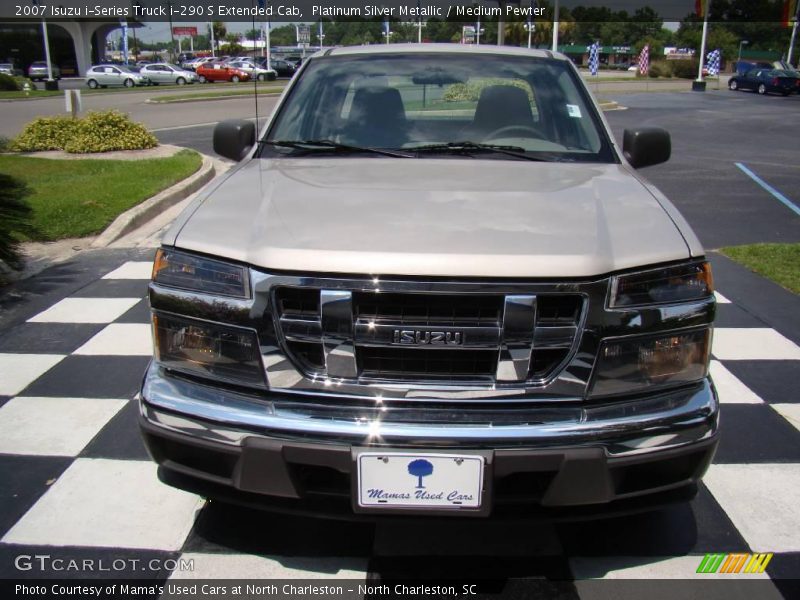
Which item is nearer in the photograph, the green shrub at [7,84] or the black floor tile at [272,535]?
the black floor tile at [272,535]

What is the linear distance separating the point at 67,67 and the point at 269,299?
204 ft

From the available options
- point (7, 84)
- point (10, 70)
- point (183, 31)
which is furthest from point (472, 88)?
point (183, 31)

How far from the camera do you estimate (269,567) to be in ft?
8.18

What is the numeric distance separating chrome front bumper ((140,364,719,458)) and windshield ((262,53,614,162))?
139 cm

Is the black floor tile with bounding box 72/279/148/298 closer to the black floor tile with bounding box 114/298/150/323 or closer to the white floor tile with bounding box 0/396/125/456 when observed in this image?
the black floor tile with bounding box 114/298/150/323

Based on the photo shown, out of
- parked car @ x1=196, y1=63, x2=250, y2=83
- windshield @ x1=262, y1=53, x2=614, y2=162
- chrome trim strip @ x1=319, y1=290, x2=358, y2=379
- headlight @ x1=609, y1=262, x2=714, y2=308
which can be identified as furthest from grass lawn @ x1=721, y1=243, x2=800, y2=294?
parked car @ x1=196, y1=63, x2=250, y2=83

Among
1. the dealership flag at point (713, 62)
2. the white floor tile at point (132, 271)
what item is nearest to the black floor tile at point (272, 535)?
the white floor tile at point (132, 271)

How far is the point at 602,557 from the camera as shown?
2574 mm

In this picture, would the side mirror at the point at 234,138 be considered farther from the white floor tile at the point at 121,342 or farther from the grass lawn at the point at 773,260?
the grass lawn at the point at 773,260

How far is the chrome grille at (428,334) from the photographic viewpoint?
2.10 meters

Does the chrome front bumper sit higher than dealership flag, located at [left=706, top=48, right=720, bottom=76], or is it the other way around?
dealership flag, located at [left=706, top=48, right=720, bottom=76]

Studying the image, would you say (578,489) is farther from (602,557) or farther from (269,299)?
(269,299)

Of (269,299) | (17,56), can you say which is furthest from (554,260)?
(17,56)

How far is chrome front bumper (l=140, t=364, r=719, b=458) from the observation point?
2.04 m
